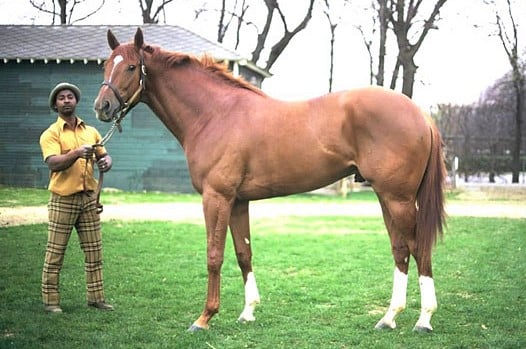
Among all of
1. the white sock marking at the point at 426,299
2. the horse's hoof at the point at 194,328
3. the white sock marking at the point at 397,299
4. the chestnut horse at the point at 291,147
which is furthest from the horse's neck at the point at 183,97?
the white sock marking at the point at 426,299

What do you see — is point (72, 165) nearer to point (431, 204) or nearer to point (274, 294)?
point (274, 294)

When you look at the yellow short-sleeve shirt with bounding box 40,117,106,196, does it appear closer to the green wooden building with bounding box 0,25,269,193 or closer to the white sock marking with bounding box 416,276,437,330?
the white sock marking with bounding box 416,276,437,330

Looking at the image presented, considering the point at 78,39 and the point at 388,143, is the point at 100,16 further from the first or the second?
the point at 388,143

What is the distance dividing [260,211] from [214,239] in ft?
30.9

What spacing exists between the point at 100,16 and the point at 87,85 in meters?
5.08

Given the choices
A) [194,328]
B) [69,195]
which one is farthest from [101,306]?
[194,328]

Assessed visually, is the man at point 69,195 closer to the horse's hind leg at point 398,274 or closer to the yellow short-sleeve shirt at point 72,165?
the yellow short-sleeve shirt at point 72,165

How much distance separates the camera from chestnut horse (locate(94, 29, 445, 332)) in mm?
4148

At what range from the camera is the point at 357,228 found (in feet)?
36.0

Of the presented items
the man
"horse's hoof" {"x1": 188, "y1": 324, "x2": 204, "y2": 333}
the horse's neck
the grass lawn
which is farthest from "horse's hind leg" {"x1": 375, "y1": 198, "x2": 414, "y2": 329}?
the man

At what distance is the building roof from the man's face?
447 inches

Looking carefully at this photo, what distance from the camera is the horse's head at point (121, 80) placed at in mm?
4277

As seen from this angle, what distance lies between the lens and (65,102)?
4.78 metres

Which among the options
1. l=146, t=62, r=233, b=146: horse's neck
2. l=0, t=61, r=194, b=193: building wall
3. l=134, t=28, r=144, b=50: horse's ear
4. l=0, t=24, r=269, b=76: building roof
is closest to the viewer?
l=134, t=28, r=144, b=50: horse's ear
